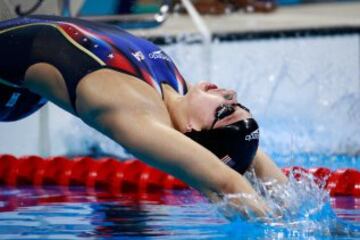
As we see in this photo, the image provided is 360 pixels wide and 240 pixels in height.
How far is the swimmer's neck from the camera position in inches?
120

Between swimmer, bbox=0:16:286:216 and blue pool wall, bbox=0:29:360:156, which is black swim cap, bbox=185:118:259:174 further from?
blue pool wall, bbox=0:29:360:156

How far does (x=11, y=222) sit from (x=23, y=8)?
1635 mm

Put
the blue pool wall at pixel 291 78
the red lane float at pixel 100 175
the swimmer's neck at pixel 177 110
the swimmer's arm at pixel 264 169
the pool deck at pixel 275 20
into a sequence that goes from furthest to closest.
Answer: the pool deck at pixel 275 20 < the blue pool wall at pixel 291 78 < the red lane float at pixel 100 175 < the swimmer's arm at pixel 264 169 < the swimmer's neck at pixel 177 110

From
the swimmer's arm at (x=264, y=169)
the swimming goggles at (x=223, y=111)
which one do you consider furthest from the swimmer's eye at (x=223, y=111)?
the swimmer's arm at (x=264, y=169)

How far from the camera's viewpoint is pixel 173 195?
4168 mm

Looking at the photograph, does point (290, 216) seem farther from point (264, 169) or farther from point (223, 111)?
point (223, 111)

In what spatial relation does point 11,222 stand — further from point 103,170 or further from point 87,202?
point 103,170

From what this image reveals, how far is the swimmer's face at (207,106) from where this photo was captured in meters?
3.01

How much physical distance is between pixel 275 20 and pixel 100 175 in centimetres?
376

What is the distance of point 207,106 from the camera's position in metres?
3.01

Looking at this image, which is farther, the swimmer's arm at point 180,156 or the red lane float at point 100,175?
the red lane float at point 100,175

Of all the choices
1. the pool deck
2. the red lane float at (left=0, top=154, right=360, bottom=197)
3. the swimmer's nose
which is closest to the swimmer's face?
the swimmer's nose

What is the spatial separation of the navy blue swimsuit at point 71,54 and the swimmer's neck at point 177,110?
0.15 ft

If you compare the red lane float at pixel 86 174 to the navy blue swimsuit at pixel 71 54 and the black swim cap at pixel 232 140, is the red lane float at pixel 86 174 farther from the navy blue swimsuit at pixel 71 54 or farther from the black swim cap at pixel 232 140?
the black swim cap at pixel 232 140
